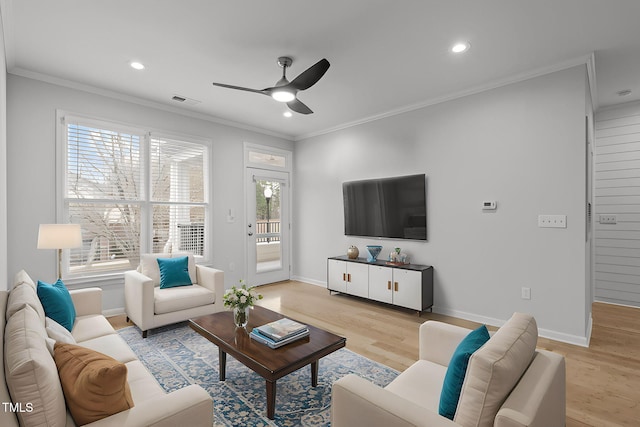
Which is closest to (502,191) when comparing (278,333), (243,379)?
(278,333)

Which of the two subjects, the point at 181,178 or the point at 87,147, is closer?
the point at 87,147

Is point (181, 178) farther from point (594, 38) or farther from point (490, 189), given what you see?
point (594, 38)

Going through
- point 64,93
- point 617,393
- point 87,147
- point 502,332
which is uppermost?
point 64,93

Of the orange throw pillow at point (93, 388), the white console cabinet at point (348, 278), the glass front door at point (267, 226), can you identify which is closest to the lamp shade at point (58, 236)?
the orange throw pillow at point (93, 388)

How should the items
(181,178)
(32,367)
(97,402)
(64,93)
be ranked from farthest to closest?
1. (181,178)
2. (64,93)
3. (97,402)
4. (32,367)

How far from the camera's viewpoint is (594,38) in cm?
276

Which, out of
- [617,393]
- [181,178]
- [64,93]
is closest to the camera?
[617,393]

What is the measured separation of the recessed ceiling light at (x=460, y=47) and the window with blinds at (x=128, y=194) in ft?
11.7

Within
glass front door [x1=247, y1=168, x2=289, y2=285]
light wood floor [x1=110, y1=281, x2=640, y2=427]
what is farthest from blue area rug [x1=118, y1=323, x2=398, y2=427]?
glass front door [x1=247, y1=168, x2=289, y2=285]

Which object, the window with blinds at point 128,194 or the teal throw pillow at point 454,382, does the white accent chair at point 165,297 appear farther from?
the teal throw pillow at point 454,382

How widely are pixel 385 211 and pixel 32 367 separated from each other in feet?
13.6

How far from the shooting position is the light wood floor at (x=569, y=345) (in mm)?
2184

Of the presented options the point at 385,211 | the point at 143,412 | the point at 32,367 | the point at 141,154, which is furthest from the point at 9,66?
the point at 385,211

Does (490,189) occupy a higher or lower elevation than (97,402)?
higher
